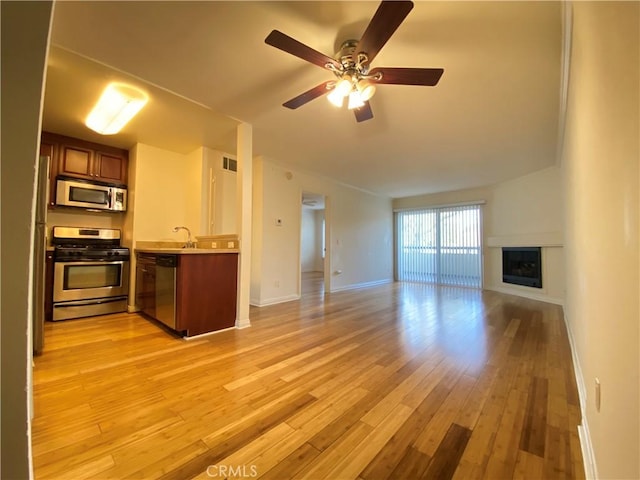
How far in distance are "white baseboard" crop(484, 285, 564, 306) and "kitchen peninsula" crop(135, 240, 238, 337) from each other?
5252 millimetres

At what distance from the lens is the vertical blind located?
20.2 ft

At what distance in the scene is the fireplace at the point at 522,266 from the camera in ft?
15.7

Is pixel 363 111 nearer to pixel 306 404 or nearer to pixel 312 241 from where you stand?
pixel 306 404

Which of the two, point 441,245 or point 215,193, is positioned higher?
point 215,193

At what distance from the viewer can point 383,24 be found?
4.53ft

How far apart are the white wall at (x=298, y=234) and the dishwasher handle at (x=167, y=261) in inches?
59.4

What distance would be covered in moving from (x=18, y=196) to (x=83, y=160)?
4074 millimetres

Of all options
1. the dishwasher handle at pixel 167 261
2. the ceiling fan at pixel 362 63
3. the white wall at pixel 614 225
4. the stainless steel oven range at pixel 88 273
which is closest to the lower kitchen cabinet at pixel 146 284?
the dishwasher handle at pixel 167 261

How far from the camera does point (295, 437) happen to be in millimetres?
1313

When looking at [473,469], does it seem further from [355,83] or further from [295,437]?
[355,83]

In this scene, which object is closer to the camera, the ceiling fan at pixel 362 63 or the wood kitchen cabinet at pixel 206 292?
the ceiling fan at pixel 362 63

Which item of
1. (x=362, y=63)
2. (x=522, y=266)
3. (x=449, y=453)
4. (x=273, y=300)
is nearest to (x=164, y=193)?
(x=273, y=300)

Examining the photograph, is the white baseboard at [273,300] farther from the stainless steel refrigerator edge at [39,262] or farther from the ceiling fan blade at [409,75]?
the ceiling fan blade at [409,75]

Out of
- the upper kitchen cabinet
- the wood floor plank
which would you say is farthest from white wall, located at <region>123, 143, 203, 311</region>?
the wood floor plank
